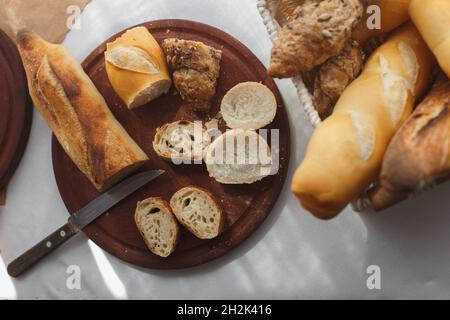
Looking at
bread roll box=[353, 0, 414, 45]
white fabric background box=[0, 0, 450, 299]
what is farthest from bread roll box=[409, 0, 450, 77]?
white fabric background box=[0, 0, 450, 299]

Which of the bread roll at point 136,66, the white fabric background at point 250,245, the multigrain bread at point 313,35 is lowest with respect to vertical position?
the white fabric background at point 250,245

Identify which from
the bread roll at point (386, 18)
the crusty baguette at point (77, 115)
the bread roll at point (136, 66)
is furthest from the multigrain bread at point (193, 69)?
the bread roll at point (386, 18)

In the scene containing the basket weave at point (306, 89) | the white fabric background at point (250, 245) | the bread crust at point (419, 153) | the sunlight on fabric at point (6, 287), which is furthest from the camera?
the sunlight on fabric at point (6, 287)

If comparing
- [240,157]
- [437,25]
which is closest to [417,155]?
[437,25]

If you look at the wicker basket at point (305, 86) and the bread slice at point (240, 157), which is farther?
the bread slice at point (240, 157)

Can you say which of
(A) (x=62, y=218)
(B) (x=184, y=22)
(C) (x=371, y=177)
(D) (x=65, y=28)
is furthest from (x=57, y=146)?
(C) (x=371, y=177)

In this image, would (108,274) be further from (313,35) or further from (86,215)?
(313,35)

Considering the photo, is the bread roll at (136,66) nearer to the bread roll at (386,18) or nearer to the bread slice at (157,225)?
the bread slice at (157,225)

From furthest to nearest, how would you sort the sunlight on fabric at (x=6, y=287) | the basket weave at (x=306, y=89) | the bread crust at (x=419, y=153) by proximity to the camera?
the sunlight on fabric at (x=6, y=287) → the basket weave at (x=306, y=89) → the bread crust at (x=419, y=153)
